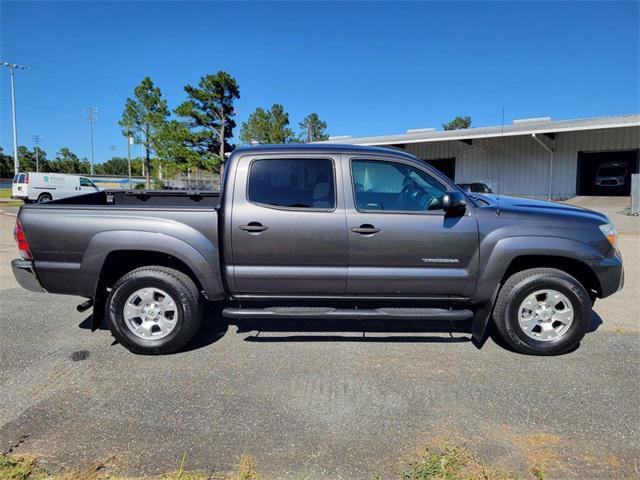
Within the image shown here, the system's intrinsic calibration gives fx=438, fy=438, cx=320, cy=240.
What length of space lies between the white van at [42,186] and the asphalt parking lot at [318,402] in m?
22.9

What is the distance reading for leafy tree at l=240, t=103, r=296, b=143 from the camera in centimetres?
3536

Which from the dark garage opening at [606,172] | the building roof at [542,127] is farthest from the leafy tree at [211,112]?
the dark garage opening at [606,172]

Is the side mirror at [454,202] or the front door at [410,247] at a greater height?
the side mirror at [454,202]

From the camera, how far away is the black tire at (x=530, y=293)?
4020 mm

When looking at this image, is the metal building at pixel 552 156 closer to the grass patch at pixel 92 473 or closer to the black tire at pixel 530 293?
the black tire at pixel 530 293

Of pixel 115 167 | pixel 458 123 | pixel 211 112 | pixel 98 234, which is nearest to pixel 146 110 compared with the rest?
pixel 211 112

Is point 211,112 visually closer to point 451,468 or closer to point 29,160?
point 451,468

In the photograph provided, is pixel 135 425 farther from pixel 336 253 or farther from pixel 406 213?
pixel 406 213

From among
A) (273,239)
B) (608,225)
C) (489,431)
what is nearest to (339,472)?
(489,431)

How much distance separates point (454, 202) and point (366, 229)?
811 mm

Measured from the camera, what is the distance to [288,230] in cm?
400

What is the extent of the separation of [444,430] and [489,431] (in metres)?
0.30

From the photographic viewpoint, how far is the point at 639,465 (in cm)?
256

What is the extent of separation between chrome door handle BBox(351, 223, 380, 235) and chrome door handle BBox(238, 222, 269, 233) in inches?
31.9
